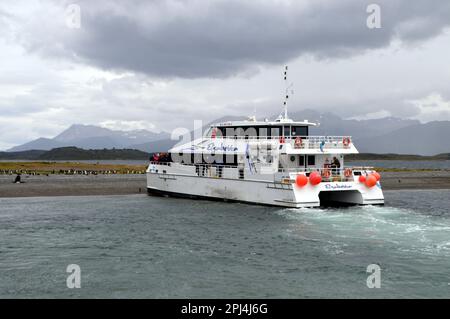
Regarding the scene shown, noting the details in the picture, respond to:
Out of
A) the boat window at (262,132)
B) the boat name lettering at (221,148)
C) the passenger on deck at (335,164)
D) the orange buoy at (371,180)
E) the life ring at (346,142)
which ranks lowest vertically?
the orange buoy at (371,180)

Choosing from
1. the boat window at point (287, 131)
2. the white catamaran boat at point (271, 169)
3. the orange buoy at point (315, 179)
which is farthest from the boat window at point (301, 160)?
the orange buoy at point (315, 179)

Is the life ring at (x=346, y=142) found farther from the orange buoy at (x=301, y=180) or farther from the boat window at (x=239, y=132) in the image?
the boat window at (x=239, y=132)

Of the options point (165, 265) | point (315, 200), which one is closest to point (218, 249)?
point (165, 265)

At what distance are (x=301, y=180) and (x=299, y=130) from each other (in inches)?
284

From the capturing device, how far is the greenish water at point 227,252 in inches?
632

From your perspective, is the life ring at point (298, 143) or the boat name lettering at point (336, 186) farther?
the life ring at point (298, 143)

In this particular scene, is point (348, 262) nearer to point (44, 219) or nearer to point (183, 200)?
point (44, 219)

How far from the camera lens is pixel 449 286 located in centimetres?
1596

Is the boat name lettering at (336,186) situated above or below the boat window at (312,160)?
below

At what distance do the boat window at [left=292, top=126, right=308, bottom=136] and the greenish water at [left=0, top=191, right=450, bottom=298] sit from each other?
24.9 feet

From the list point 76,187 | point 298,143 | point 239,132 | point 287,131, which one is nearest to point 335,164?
point 298,143

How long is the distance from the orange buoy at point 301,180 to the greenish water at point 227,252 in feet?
5.50

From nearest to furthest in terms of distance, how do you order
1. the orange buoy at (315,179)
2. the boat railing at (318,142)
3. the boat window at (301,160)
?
the orange buoy at (315,179) → the boat railing at (318,142) → the boat window at (301,160)
